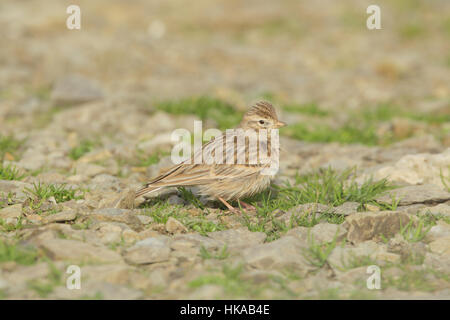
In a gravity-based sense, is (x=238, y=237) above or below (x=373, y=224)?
below

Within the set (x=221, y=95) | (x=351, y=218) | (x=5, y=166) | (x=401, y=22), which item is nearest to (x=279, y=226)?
(x=351, y=218)

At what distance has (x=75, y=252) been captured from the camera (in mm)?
4711

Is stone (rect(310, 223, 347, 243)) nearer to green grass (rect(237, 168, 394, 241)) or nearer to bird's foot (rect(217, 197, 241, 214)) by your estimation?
green grass (rect(237, 168, 394, 241))

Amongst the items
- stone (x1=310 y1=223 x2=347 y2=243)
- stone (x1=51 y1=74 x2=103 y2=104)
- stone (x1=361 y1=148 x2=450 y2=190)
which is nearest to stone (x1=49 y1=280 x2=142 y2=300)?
stone (x1=310 y1=223 x2=347 y2=243)

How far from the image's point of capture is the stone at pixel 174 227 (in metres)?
5.55

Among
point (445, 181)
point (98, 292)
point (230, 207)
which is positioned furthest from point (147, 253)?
point (445, 181)

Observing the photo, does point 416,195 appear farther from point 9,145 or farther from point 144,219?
point 9,145

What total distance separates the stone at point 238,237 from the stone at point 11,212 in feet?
6.34

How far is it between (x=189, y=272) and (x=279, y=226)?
1.37 metres

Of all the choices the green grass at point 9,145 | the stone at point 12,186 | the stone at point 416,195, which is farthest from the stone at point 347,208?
the green grass at point 9,145

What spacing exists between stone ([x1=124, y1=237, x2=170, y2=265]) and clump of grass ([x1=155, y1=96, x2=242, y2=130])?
514 cm

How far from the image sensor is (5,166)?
7062 millimetres

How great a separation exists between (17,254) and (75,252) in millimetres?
469

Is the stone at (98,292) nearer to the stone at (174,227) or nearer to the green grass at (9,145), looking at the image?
the stone at (174,227)
